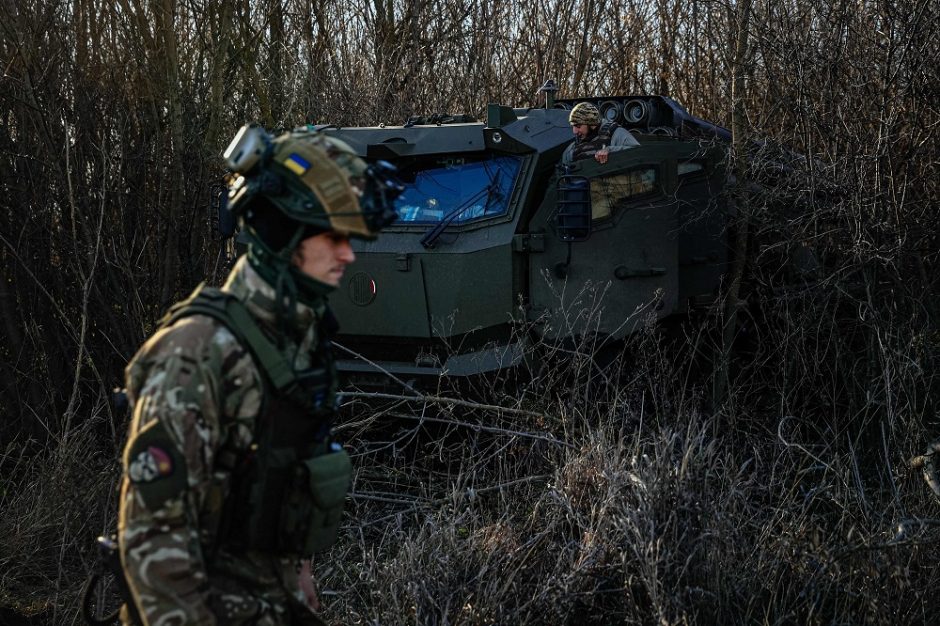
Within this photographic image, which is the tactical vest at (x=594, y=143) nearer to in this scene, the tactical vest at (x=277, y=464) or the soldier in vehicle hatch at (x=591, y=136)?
the soldier in vehicle hatch at (x=591, y=136)

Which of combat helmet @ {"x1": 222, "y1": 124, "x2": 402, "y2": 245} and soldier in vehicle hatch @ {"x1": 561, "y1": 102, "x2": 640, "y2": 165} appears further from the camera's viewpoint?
soldier in vehicle hatch @ {"x1": 561, "y1": 102, "x2": 640, "y2": 165}

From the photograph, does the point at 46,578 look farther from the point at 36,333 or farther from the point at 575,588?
the point at 36,333

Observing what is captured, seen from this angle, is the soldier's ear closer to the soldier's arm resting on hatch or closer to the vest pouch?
the soldier's arm resting on hatch

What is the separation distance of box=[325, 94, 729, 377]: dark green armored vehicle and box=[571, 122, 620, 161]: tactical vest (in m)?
0.12

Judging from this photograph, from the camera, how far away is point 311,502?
7.87 feet

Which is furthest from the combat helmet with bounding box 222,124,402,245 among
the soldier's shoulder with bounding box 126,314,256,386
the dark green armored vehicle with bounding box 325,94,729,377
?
the dark green armored vehicle with bounding box 325,94,729,377

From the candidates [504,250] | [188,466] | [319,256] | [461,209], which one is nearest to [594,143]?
[461,209]

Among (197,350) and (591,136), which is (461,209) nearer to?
(591,136)

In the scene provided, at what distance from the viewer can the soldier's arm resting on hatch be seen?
2.11 metres

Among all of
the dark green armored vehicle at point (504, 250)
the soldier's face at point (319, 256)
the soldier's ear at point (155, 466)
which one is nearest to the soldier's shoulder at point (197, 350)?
the soldier's ear at point (155, 466)

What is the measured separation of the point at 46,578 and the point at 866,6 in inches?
204

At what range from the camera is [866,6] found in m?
6.59

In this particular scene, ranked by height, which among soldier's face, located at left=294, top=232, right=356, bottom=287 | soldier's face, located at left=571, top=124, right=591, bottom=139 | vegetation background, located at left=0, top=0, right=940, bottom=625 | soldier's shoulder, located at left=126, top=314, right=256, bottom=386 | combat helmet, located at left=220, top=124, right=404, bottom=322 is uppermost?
combat helmet, located at left=220, top=124, right=404, bottom=322

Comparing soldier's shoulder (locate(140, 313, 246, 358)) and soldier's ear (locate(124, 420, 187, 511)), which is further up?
soldier's shoulder (locate(140, 313, 246, 358))
